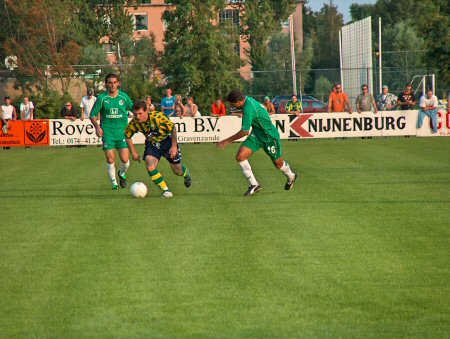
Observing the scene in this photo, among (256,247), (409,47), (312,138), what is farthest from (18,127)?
(409,47)

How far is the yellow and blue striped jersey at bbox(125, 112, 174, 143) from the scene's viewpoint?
14.8m

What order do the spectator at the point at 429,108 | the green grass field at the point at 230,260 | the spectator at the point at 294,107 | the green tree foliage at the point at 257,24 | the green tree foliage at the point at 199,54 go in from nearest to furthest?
1. the green grass field at the point at 230,260
2. the spectator at the point at 429,108
3. the spectator at the point at 294,107
4. the green tree foliage at the point at 199,54
5. the green tree foliage at the point at 257,24

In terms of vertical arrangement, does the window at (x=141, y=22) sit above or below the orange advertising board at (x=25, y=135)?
above

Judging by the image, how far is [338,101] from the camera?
32.7 meters

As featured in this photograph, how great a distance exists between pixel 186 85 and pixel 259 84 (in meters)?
6.69

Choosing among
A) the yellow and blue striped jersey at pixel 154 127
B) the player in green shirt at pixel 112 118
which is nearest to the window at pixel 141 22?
the player in green shirt at pixel 112 118

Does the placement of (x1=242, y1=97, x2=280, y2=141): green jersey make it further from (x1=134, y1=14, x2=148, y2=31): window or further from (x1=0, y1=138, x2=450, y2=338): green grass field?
(x1=134, y1=14, x2=148, y2=31): window

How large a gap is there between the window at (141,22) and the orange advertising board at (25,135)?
5731 cm

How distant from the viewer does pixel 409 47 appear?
79938 mm

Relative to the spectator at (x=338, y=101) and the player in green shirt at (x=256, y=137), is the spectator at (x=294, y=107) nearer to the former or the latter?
the spectator at (x=338, y=101)

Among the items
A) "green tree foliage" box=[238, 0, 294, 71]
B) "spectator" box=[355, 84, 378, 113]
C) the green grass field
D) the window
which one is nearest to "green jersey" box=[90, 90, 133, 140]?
the green grass field

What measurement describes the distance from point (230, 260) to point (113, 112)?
7693mm

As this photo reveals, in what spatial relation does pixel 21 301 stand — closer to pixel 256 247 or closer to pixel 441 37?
pixel 256 247

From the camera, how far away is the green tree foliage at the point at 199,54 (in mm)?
47188
